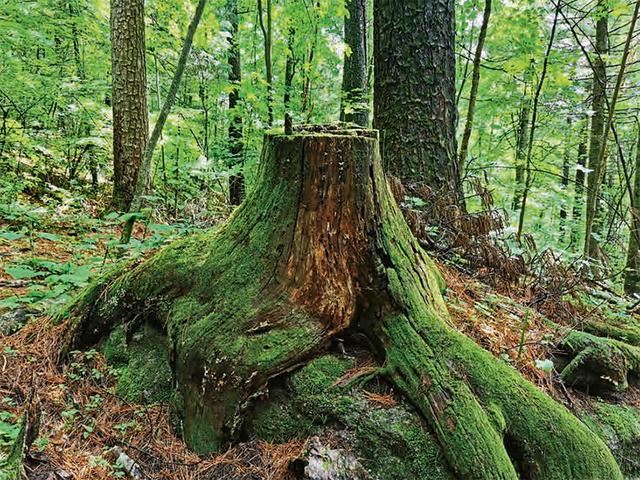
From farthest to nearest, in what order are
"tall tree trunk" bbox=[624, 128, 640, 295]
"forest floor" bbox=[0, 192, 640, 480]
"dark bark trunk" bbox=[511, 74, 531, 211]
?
1. "dark bark trunk" bbox=[511, 74, 531, 211]
2. "tall tree trunk" bbox=[624, 128, 640, 295]
3. "forest floor" bbox=[0, 192, 640, 480]

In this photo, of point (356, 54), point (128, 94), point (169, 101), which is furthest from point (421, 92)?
point (356, 54)

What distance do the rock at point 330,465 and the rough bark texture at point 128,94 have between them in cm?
503

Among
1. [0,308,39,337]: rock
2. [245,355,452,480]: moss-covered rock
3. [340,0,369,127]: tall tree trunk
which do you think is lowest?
[245,355,452,480]: moss-covered rock

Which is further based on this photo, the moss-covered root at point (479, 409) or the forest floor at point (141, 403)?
the forest floor at point (141, 403)

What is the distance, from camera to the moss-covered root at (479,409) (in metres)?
2.00

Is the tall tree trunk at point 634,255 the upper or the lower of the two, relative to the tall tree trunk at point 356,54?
lower

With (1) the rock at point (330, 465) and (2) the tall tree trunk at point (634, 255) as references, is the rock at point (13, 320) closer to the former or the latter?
(1) the rock at point (330, 465)

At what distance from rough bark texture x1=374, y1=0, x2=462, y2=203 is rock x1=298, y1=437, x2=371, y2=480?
309 centimetres

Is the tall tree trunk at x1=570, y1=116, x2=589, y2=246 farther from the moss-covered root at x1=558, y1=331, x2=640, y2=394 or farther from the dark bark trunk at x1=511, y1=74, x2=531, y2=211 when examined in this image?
the moss-covered root at x1=558, y1=331, x2=640, y2=394

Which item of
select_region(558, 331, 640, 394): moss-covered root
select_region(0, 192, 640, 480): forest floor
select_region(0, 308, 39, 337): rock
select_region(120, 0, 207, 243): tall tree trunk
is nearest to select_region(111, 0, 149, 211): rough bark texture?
select_region(120, 0, 207, 243): tall tree trunk

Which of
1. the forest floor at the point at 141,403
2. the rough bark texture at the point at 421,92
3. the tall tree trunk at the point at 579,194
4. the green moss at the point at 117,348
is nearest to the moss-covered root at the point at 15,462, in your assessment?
the forest floor at the point at 141,403

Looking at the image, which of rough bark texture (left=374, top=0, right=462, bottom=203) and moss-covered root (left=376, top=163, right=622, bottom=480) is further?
Answer: rough bark texture (left=374, top=0, right=462, bottom=203)

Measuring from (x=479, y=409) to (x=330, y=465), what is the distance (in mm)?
821

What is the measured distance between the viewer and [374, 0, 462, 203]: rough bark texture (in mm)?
4473
